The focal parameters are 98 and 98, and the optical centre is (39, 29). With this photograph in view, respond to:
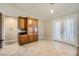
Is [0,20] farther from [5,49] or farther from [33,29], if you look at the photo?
[33,29]

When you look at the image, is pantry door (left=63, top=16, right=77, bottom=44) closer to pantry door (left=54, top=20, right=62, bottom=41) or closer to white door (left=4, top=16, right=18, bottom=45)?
pantry door (left=54, top=20, right=62, bottom=41)

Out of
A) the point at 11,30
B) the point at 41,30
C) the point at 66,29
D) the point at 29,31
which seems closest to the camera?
the point at 66,29

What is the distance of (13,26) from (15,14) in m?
0.72

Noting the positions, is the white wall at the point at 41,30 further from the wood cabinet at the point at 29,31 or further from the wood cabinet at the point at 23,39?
the wood cabinet at the point at 23,39

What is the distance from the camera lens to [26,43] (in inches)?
160

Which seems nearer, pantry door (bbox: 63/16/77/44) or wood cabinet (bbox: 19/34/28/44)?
pantry door (bbox: 63/16/77/44)

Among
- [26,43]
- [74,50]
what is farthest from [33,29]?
[74,50]

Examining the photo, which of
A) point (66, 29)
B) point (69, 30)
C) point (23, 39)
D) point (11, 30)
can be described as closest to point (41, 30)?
point (23, 39)

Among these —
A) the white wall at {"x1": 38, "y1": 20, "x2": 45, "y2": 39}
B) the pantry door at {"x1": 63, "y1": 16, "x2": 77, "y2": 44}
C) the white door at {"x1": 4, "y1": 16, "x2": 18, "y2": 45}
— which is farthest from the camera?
the white wall at {"x1": 38, "y1": 20, "x2": 45, "y2": 39}

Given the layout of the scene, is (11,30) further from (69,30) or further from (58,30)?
(69,30)

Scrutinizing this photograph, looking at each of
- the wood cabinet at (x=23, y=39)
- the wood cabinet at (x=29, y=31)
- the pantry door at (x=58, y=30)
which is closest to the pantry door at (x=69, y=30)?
the pantry door at (x=58, y=30)

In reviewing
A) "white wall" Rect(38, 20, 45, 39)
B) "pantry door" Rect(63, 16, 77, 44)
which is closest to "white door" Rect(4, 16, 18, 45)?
"white wall" Rect(38, 20, 45, 39)

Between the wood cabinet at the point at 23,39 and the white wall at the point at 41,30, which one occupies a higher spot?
the white wall at the point at 41,30

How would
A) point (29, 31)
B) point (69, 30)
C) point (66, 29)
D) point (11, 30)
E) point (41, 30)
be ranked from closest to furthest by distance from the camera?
point (69, 30), point (66, 29), point (41, 30), point (11, 30), point (29, 31)
